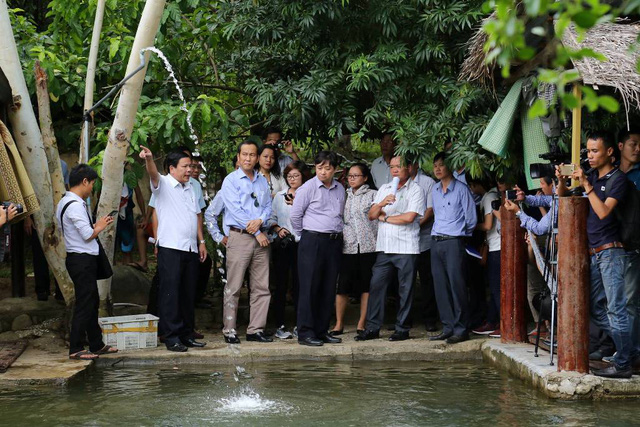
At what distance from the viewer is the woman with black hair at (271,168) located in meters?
10.0

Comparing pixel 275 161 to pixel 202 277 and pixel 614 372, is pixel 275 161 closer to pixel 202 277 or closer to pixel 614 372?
pixel 202 277

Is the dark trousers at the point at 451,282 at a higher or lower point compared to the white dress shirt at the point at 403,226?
lower

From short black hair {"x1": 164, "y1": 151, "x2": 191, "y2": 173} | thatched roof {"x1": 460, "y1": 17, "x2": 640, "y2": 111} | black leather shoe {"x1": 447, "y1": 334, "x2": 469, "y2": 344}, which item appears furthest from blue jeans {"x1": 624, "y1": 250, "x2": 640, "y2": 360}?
short black hair {"x1": 164, "y1": 151, "x2": 191, "y2": 173}

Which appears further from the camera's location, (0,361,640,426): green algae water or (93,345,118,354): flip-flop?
(93,345,118,354): flip-flop

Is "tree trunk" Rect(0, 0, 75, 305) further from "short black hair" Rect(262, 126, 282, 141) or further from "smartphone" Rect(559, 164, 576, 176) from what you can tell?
"smartphone" Rect(559, 164, 576, 176)

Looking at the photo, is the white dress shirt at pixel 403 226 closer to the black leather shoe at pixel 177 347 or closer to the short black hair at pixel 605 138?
the black leather shoe at pixel 177 347

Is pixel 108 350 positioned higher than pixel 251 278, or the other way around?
pixel 251 278

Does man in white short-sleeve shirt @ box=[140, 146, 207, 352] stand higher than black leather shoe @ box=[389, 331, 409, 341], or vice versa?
man in white short-sleeve shirt @ box=[140, 146, 207, 352]

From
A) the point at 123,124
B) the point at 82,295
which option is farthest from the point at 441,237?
the point at 82,295

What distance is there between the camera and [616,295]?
7.12 metres

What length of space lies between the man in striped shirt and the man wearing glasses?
113cm

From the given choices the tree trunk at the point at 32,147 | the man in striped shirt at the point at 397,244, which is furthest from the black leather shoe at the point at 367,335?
the tree trunk at the point at 32,147

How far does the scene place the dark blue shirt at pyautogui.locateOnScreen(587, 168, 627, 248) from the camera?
277 inches

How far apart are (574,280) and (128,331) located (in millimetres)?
4278
